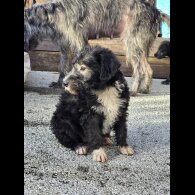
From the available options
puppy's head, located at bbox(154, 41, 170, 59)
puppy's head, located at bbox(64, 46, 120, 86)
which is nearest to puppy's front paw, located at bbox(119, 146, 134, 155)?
puppy's head, located at bbox(64, 46, 120, 86)

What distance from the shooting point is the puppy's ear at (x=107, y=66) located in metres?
3.76

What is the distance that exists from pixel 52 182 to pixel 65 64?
4223 mm

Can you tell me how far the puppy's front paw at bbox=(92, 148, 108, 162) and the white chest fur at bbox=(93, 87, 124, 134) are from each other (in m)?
0.25

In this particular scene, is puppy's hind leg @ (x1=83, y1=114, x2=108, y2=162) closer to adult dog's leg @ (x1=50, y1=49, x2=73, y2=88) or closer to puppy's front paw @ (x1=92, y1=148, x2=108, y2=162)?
puppy's front paw @ (x1=92, y1=148, x2=108, y2=162)

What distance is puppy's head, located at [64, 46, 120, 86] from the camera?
3.77 m

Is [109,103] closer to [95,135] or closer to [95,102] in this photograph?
[95,102]

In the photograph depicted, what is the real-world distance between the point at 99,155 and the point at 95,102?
436 mm

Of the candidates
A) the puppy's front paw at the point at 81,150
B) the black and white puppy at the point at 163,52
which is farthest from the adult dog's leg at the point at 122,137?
the black and white puppy at the point at 163,52

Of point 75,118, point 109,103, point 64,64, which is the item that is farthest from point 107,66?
point 64,64

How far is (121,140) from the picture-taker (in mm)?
3947

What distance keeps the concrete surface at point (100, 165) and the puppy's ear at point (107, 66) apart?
2.26 ft

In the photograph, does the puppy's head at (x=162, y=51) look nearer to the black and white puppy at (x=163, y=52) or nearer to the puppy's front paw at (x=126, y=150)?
the black and white puppy at (x=163, y=52)
